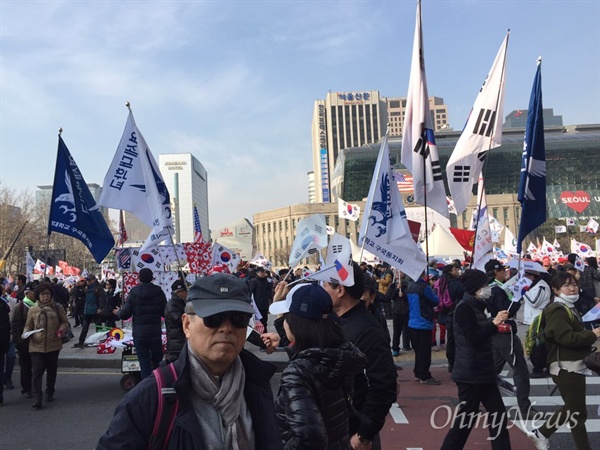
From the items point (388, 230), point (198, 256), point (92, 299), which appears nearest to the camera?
point (388, 230)

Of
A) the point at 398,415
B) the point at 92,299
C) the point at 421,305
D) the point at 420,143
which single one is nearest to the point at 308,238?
the point at 420,143

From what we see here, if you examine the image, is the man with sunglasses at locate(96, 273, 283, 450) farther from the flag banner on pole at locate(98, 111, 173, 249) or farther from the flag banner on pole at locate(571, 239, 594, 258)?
the flag banner on pole at locate(571, 239, 594, 258)

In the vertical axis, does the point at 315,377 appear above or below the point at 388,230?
below

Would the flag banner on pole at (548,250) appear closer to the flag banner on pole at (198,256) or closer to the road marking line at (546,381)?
the road marking line at (546,381)

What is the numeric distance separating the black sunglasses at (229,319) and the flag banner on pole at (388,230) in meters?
5.81

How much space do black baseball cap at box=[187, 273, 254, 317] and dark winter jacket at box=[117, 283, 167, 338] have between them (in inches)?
270

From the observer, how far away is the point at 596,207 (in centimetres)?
9656

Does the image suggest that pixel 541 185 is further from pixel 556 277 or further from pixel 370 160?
pixel 370 160

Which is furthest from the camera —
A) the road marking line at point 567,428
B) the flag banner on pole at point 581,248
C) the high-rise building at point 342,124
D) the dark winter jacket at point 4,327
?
the high-rise building at point 342,124

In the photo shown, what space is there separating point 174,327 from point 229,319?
567cm

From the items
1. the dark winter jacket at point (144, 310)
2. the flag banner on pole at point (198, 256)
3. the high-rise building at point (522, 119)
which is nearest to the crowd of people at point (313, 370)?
the dark winter jacket at point (144, 310)

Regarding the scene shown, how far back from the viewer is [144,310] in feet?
28.7

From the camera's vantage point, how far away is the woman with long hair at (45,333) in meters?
8.49

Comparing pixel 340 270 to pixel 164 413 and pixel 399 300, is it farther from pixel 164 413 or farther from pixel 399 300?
pixel 399 300
